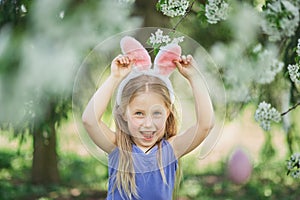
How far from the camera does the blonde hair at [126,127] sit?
52.1 inches

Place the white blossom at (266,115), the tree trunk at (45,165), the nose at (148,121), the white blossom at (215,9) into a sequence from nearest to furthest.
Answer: the nose at (148,121) < the white blossom at (215,9) < the white blossom at (266,115) < the tree trunk at (45,165)

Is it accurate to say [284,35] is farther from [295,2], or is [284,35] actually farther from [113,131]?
[113,131]

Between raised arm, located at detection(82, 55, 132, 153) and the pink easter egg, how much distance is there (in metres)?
3.00

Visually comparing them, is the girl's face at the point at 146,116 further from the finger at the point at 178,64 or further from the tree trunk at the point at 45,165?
the tree trunk at the point at 45,165

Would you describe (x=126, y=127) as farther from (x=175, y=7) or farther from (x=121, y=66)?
(x=175, y=7)

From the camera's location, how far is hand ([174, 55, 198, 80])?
1.33 m

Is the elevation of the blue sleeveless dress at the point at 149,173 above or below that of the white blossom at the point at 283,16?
below

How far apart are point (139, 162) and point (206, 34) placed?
7.78ft

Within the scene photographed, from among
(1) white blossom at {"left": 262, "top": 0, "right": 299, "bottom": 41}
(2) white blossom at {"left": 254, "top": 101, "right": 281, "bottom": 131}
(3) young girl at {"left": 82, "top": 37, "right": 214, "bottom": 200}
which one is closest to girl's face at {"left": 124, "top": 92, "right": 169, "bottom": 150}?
(3) young girl at {"left": 82, "top": 37, "right": 214, "bottom": 200}

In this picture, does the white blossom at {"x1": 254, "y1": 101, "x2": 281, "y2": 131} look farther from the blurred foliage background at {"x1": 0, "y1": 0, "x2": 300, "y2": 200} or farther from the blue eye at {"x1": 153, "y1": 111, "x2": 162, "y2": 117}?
the blue eye at {"x1": 153, "y1": 111, "x2": 162, "y2": 117}

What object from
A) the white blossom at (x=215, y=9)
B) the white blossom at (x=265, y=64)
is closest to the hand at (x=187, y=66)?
the white blossom at (x=215, y=9)

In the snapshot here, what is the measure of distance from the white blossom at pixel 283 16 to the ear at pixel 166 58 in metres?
1.43

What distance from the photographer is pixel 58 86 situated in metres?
3.08

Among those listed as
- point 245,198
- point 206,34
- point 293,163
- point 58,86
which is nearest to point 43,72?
point 58,86
